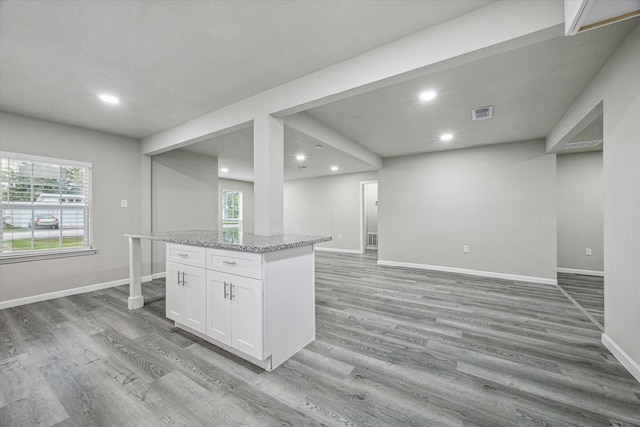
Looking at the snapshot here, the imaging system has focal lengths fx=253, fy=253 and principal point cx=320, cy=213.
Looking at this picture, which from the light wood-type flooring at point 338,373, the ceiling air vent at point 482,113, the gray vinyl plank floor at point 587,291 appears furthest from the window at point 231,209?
the gray vinyl plank floor at point 587,291

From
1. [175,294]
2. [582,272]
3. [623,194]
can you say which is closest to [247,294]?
[175,294]

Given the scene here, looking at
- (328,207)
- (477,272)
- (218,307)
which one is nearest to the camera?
(218,307)

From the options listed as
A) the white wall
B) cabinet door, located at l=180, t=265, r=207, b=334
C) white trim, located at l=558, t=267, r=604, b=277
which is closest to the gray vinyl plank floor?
white trim, located at l=558, t=267, r=604, b=277

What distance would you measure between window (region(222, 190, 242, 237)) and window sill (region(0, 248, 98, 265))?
177 inches

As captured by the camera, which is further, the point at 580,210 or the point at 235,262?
the point at 580,210

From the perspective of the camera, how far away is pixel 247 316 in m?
1.90

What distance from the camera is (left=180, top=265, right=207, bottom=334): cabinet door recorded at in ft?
7.27

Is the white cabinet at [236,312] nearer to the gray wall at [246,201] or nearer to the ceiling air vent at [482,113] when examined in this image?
the ceiling air vent at [482,113]

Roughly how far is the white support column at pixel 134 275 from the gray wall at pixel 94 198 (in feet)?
4.61

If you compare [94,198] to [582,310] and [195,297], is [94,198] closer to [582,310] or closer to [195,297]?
[195,297]

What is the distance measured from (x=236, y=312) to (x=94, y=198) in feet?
11.4

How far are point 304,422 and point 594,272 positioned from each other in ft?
20.4

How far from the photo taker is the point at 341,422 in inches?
54.9

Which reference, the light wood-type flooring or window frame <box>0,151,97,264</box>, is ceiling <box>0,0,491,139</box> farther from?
the light wood-type flooring
